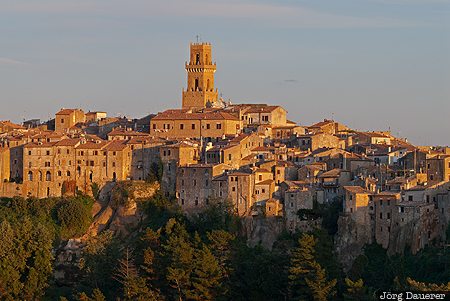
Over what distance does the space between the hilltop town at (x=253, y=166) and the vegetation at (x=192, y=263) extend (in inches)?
37.6

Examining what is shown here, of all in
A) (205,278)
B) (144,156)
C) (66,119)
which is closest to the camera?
(205,278)

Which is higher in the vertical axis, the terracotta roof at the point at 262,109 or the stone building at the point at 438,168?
the terracotta roof at the point at 262,109

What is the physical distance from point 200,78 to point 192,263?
2943 centimetres

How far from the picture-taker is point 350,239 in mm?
69750

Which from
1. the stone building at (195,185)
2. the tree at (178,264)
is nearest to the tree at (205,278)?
the tree at (178,264)

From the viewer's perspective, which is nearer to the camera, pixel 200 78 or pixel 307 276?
pixel 307 276

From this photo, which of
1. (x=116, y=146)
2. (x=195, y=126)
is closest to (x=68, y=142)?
(x=116, y=146)

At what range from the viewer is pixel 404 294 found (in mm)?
58312

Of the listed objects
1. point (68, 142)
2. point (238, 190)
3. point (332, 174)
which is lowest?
point (238, 190)

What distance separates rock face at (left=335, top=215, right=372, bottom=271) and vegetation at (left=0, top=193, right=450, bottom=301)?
74 cm

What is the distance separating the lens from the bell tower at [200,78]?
94.9 metres

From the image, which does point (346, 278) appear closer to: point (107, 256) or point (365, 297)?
point (365, 297)

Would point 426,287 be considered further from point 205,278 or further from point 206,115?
point 206,115

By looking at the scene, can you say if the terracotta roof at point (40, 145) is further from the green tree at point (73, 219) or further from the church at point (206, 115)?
the church at point (206, 115)
